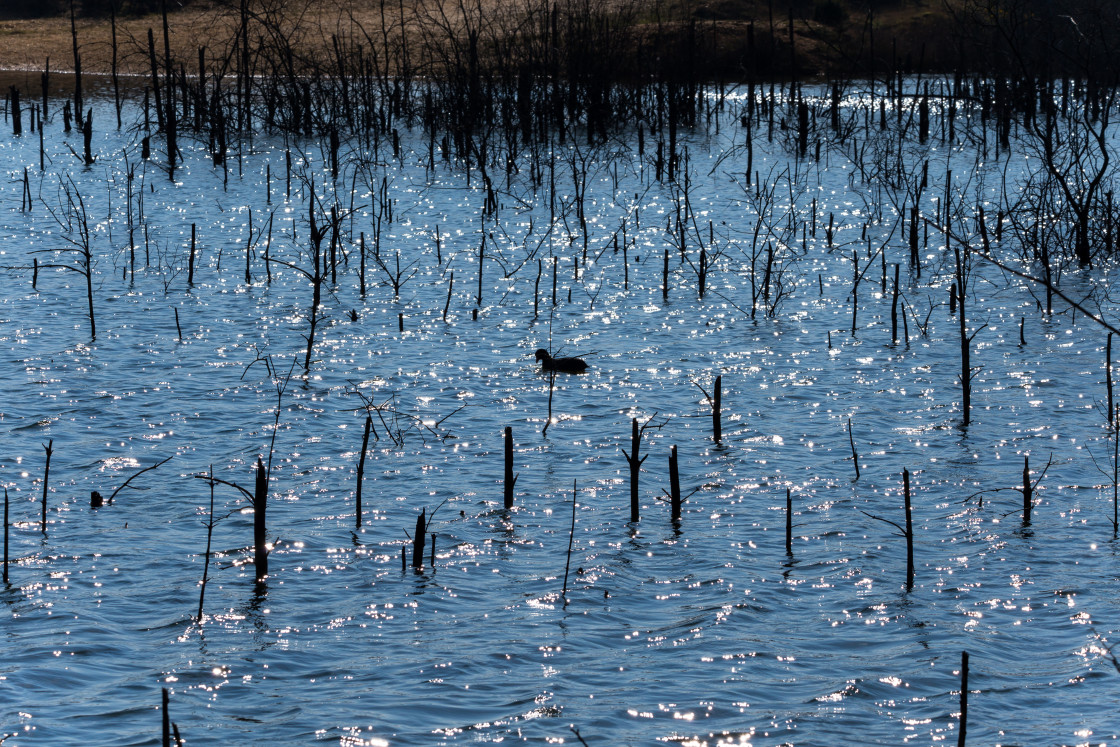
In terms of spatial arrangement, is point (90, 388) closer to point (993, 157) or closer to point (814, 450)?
point (814, 450)

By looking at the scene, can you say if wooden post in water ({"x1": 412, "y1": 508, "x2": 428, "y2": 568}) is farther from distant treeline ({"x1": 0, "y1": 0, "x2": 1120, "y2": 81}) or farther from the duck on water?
distant treeline ({"x1": 0, "y1": 0, "x2": 1120, "y2": 81})

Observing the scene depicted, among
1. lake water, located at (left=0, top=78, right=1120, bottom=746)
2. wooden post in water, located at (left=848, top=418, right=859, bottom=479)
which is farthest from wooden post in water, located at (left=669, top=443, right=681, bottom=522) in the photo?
wooden post in water, located at (left=848, top=418, right=859, bottom=479)

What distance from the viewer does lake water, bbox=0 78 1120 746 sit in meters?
5.18

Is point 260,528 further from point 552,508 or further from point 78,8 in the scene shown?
point 78,8

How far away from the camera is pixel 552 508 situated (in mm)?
7453

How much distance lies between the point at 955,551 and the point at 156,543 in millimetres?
4482

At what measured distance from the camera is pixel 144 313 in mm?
12000

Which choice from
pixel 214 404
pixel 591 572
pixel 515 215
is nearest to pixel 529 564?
pixel 591 572

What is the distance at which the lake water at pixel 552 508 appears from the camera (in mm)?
5176

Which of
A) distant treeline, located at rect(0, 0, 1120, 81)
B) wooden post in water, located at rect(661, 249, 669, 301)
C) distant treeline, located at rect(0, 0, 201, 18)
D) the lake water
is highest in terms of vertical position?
distant treeline, located at rect(0, 0, 201, 18)

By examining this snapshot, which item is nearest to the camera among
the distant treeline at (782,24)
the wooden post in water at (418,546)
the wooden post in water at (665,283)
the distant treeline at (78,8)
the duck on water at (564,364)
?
the wooden post in water at (418,546)

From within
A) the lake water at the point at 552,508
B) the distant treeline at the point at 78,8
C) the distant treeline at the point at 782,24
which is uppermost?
the distant treeline at the point at 78,8

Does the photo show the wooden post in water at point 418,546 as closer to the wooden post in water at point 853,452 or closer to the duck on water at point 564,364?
the wooden post in water at point 853,452

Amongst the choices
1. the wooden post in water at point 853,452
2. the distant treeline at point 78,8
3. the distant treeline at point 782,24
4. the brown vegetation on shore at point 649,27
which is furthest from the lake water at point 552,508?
the distant treeline at point 78,8
